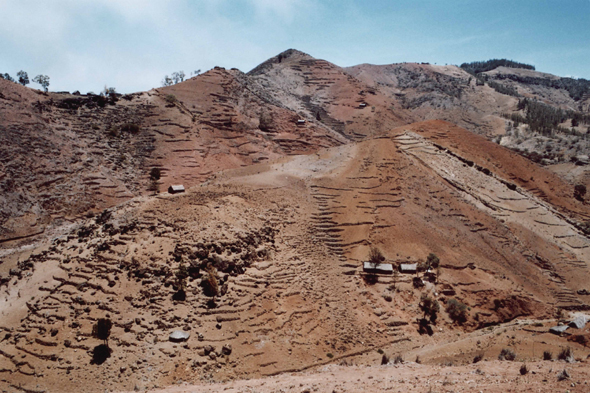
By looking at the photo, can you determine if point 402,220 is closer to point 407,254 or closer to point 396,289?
point 407,254

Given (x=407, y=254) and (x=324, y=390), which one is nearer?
(x=324, y=390)

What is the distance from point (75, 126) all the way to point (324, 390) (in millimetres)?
31656

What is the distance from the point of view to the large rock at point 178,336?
13453 millimetres

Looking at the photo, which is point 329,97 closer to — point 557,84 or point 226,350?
point 226,350

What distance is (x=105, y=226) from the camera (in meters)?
17.7

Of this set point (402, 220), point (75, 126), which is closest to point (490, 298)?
point (402, 220)

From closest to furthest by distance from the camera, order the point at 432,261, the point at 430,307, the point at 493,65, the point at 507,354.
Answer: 1. the point at 507,354
2. the point at 430,307
3. the point at 432,261
4. the point at 493,65

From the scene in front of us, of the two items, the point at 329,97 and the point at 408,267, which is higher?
the point at 329,97

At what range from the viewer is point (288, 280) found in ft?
56.6

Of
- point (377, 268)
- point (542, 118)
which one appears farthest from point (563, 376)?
point (542, 118)

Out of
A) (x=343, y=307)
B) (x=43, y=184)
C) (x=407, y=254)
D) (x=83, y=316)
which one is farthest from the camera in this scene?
(x=43, y=184)

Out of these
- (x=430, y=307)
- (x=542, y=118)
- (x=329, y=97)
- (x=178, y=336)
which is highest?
(x=329, y=97)

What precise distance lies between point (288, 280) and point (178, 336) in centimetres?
553

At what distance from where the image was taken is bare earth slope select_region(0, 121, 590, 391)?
1328cm
